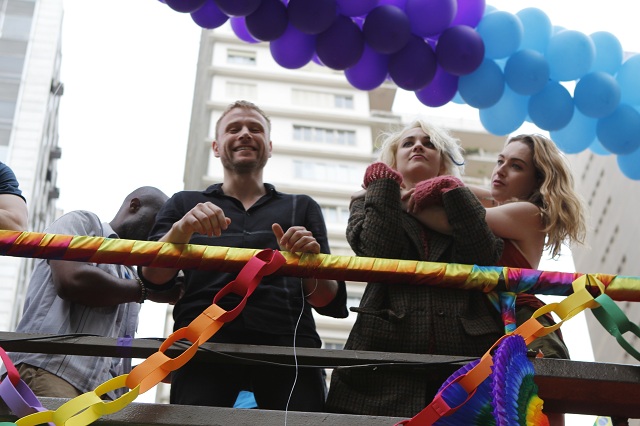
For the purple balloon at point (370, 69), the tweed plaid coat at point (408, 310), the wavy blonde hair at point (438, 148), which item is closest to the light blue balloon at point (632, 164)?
the purple balloon at point (370, 69)

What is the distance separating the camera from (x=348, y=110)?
41.8m

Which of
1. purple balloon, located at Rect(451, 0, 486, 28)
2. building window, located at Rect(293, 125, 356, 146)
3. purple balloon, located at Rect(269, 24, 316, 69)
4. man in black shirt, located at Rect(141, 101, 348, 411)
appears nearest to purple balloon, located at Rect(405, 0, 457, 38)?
purple balloon, located at Rect(451, 0, 486, 28)

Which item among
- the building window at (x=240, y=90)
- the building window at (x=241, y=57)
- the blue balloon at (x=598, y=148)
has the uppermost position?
the building window at (x=241, y=57)

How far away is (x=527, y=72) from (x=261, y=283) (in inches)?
102

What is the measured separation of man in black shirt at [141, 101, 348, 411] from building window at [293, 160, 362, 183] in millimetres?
35272

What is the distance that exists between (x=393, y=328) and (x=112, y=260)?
91 cm

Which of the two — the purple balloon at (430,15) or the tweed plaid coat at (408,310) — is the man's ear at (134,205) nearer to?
the tweed plaid coat at (408,310)

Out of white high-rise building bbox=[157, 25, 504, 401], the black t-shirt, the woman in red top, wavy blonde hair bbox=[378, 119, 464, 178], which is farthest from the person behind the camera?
white high-rise building bbox=[157, 25, 504, 401]

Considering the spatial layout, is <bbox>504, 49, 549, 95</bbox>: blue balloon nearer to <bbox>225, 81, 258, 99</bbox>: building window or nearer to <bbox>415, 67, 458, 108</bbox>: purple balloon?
<bbox>415, 67, 458, 108</bbox>: purple balloon

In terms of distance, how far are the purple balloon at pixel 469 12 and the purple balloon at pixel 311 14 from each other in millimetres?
764

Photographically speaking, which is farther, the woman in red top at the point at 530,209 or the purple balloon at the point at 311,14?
the purple balloon at the point at 311,14

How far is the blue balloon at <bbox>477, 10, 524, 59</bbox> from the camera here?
16.3 feet

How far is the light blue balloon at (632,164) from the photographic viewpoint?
5.22 m

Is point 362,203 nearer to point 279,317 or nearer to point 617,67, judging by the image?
point 279,317
